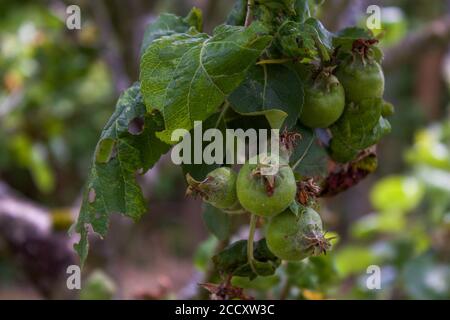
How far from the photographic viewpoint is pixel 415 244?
5.20ft

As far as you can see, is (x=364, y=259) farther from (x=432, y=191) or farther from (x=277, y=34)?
(x=277, y=34)

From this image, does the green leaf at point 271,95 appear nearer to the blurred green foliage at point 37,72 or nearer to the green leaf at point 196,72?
the green leaf at point 196,72

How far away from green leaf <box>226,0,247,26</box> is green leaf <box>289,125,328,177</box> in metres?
0.13

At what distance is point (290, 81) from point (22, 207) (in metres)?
1.07

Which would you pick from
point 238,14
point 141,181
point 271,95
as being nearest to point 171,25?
point 238,14

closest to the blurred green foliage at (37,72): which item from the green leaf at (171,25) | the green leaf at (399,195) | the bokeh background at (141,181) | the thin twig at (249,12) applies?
the bokeh background at (141,181)

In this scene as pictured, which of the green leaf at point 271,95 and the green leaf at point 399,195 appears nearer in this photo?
the green leaf at point 271,95

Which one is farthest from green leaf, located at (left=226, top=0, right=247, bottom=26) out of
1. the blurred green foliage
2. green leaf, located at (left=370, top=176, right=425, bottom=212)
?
the blurred green foliage

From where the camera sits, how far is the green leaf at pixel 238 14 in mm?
666

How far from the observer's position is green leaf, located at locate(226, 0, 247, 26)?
2.18ft

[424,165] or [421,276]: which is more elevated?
[424,165]

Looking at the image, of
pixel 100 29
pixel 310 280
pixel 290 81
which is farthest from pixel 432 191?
pixel 290 81

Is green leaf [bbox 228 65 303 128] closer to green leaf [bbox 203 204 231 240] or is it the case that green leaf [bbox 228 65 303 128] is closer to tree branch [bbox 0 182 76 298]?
green leaf [bbox 203 204 231 240]

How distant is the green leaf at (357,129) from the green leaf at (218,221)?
5.3 inches
